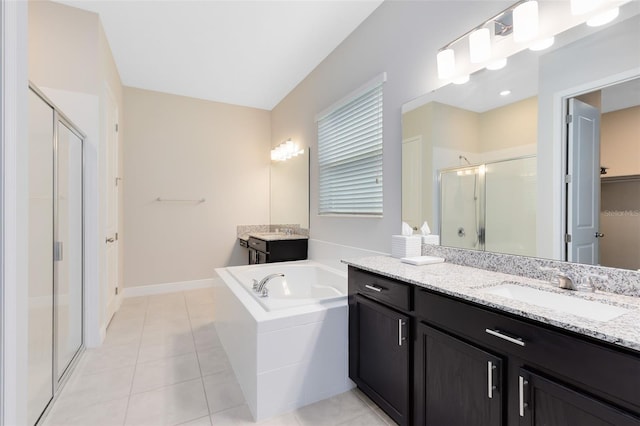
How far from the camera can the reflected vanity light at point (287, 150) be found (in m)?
3.75

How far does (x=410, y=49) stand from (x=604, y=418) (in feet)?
6.98

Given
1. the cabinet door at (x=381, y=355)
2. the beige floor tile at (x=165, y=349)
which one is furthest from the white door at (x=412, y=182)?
the beige floor tile at (x=165, y=349)

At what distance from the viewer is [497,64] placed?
154cm

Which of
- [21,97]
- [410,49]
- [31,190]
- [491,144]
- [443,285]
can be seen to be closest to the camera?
[21,97]

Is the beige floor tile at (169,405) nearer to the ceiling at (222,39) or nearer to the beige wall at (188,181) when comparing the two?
the beige wall at (188,181)

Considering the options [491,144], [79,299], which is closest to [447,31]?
A: [491,144]

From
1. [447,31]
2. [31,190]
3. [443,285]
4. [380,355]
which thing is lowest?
[380,355]

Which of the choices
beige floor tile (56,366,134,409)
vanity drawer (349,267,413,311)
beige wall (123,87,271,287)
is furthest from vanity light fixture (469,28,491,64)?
beige wall (123,87,271,287)

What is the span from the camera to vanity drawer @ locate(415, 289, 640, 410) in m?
0.73

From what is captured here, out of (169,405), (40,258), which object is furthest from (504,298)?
(40,258)

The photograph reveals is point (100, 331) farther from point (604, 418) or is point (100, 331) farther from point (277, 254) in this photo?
point (604, 418)

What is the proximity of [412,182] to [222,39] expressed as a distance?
2.21 metres

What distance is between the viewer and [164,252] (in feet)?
13.1

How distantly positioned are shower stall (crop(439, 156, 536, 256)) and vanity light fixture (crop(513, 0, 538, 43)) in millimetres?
567
